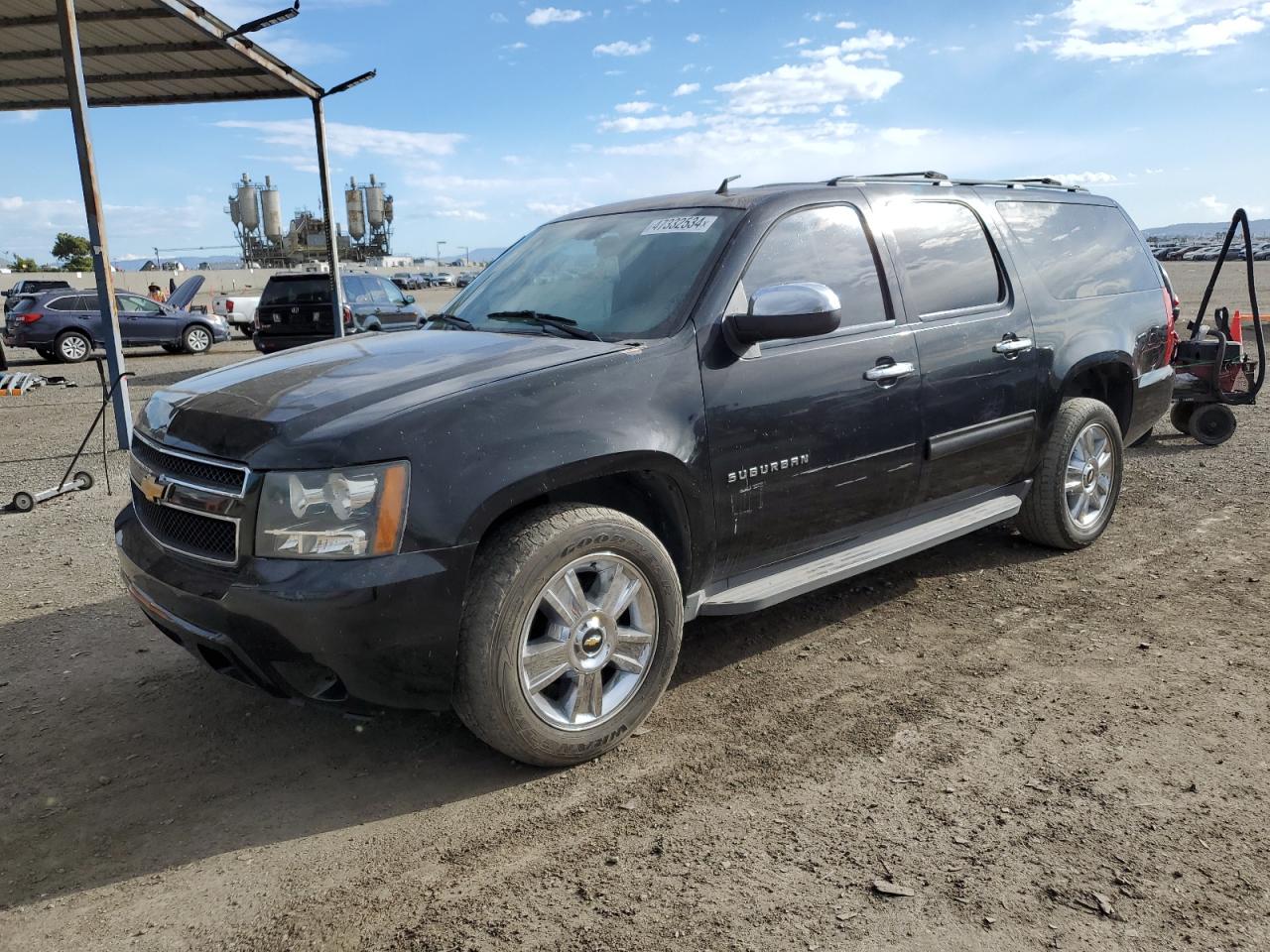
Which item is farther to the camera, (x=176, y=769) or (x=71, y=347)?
(x=71, y=347)

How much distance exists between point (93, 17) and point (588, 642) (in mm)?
10416

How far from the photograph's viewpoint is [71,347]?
66.1ft

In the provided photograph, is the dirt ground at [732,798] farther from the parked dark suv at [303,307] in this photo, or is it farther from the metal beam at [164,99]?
the parked dark suv at [303,307]

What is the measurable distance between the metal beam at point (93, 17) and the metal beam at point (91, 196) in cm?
116

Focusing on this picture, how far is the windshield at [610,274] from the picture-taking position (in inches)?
142

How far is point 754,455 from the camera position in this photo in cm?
351

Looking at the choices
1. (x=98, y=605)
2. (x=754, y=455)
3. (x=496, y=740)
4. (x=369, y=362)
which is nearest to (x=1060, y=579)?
(x=754, y=455)

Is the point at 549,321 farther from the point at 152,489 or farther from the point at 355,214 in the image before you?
the point at 355,214

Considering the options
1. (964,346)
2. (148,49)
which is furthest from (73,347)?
(964,346)

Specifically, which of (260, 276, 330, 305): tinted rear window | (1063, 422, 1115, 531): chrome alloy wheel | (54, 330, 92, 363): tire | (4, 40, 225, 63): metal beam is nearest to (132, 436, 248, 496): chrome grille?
(1063, 422, 1115, 531): chrome alloy wheel

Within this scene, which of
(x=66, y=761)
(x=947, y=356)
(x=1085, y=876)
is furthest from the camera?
(x=947, y=356)

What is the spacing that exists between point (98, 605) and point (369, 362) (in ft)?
7.96

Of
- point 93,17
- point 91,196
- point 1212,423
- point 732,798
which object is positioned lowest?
point 732,798

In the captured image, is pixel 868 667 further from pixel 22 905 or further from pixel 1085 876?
pixel 22 905
